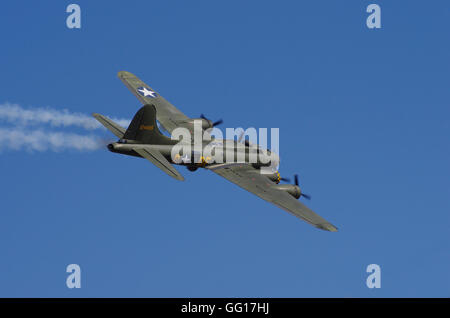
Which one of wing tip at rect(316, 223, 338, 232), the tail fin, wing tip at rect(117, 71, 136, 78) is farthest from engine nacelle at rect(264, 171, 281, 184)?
wing tip at rect(117, 71, 136, 78)

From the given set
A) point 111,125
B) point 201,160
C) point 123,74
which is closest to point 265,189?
point 201,160

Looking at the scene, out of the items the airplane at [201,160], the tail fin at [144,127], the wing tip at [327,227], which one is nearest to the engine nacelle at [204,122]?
the airplane at [201,160]

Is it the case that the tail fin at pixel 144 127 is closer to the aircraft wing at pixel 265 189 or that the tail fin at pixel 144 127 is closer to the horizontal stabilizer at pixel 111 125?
the horizontal stabilizer at pixel 111 125

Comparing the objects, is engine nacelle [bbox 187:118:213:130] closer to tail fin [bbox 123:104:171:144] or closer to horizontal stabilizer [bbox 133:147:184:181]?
tail fin [bbox 123:104:171:144]

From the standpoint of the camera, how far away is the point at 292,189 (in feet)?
175

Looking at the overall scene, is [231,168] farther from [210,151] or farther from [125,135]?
[125,135]

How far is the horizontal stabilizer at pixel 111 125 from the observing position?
5394 cm

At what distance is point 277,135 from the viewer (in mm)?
53719

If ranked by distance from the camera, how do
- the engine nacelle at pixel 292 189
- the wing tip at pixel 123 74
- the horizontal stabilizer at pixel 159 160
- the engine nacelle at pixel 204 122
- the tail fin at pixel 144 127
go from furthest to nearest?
the wing tip at pixel 123 74
the engine nacelle at pixel 204 122
the engine nacelle at pixel 292 189
the tail fin at pixel 144 127
the horizontal stabilizer at pixel 159 160

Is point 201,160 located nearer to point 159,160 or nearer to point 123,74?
point 159,160

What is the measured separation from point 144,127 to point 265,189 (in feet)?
31.8

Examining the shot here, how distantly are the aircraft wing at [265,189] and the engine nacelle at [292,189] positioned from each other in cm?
34

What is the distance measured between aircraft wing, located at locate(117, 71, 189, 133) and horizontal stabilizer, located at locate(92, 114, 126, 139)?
552cm
